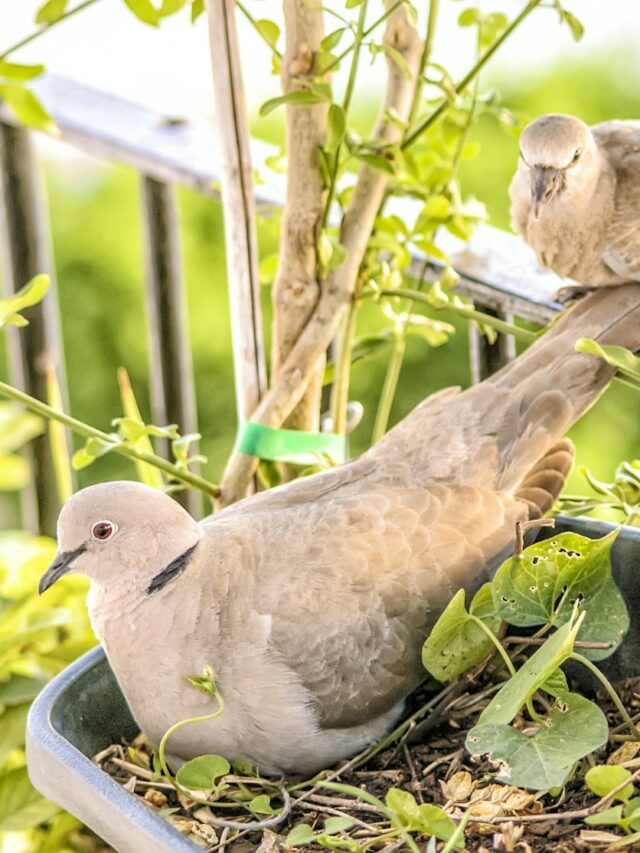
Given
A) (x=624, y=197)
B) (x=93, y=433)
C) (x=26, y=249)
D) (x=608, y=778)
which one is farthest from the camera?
(x=26, y=249)

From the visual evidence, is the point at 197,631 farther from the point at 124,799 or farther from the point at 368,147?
the point at 368,147

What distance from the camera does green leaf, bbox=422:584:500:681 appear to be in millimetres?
896

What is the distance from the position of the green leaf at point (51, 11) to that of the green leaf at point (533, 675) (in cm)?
66

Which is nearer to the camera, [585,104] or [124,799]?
[124,799]

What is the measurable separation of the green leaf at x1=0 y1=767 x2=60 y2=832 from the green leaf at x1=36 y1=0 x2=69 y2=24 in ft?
2.66

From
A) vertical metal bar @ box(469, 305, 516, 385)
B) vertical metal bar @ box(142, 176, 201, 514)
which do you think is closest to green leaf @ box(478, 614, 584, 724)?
vertical metal bar @ box(469, 305, 516, 385)

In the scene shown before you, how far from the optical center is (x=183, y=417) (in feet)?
5.89

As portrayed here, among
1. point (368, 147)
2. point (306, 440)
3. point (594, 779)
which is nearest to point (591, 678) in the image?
point (594, 779)

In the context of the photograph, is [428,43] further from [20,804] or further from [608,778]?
[20,804]

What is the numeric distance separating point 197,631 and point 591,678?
1.12 feet

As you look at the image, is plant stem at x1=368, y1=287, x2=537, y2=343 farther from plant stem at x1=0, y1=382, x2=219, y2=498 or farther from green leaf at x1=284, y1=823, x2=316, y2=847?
green leaf at x1=284, y1=823, x2=316, y2=847

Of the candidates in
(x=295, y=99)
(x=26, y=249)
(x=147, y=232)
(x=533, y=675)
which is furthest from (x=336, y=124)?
(x=26, y=249)

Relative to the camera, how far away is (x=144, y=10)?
3.29 feet

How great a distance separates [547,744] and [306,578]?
264 millimetres
